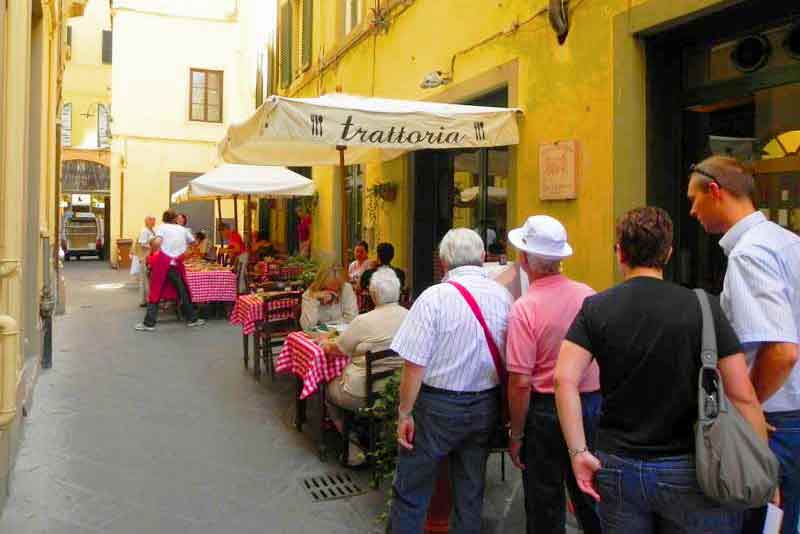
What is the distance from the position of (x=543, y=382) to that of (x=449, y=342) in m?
0.44

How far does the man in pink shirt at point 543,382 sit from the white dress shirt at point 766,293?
71 cm

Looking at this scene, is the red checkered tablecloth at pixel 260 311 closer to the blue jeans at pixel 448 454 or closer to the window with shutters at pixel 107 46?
the blue jeans at pixel 448 454

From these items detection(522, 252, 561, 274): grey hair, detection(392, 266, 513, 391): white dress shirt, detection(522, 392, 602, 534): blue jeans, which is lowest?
detection(522, 392, 602, 534): blue jeans

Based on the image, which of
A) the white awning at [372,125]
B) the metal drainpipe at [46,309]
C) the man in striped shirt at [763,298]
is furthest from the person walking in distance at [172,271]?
the man in striped shirt at [763,298]

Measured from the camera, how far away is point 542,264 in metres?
3.10

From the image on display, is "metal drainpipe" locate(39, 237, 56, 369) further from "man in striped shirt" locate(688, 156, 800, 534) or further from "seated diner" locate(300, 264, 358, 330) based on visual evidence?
"man in striped shirt" locate(688, 156, 800, 534)

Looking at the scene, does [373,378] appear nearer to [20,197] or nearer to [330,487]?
[330,487]

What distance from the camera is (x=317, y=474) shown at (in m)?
4.62

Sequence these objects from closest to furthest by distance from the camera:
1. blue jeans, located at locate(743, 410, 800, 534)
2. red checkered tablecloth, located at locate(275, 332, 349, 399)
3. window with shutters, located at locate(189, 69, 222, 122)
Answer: blue jeans, located at locate(743, 410, 800, 534)
red checkered tablecloth, located at locate(275, 332, 349, 399)
window with shutters, located at locate(189, 69, 222, 122)

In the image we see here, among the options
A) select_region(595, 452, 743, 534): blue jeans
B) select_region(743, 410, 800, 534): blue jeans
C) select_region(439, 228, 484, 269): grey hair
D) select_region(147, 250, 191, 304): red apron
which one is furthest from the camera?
select_region(147, 250, 191, 304): red apron

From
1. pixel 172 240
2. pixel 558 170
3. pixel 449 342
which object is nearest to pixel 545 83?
pixel 558 170

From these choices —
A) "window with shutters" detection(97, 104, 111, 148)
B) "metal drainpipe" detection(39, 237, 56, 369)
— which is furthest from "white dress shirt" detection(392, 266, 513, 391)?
"window with shutters" detection(97, 104, 111, 148)

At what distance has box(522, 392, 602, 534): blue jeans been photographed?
9.80 feet

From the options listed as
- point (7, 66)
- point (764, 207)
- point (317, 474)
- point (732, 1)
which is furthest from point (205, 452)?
point (732, 1)
